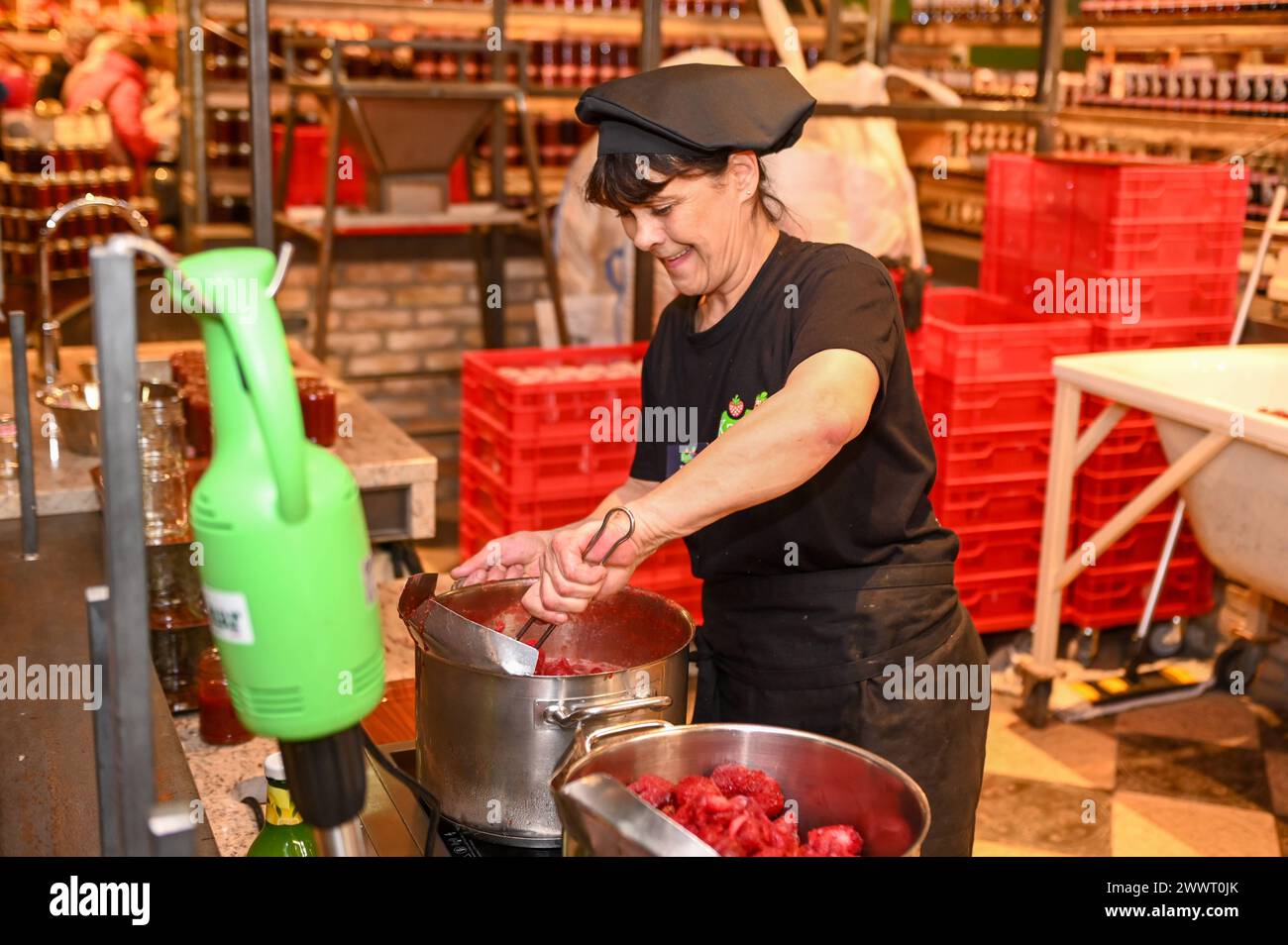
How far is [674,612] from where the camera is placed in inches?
64.1

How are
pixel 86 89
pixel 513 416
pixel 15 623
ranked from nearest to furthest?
pixel 15 623 < pixel 513 416 < pixel 86 89

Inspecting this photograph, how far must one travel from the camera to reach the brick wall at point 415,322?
5.96m

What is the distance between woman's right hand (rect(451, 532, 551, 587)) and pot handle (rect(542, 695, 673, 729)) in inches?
16.3

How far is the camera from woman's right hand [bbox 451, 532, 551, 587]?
69.3 inches

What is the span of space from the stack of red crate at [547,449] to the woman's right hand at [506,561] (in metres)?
1.90

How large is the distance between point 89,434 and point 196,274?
2227 millimetres

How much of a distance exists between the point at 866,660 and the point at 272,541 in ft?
3.87

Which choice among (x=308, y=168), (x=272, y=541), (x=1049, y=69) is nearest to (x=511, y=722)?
(x=272, y=541)

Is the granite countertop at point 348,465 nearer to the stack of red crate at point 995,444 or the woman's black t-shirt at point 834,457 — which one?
the woman's black t-shirt at point 834,457

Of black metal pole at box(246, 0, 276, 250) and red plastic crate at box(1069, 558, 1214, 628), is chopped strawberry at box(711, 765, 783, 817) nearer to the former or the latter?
black metal pole at box(246, 0, 276, 250)

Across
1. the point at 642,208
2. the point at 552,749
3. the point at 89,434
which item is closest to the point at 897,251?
the point at 89,434

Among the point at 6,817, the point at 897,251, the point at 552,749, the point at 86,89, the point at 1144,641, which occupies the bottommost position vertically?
the point at 1144,641
